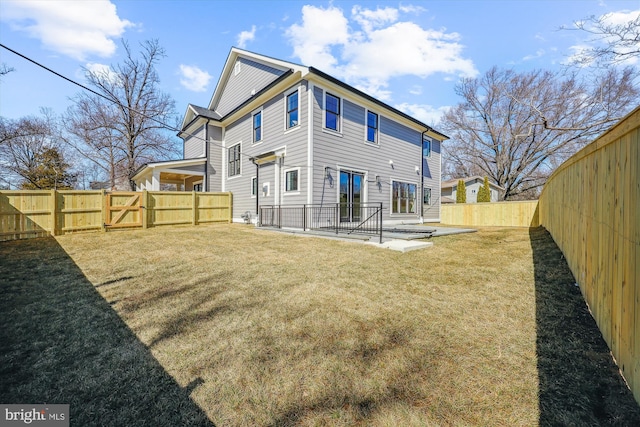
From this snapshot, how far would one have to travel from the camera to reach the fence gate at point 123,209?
10.2 meters

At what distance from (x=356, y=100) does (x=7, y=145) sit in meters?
30.5

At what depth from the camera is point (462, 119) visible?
25547mm

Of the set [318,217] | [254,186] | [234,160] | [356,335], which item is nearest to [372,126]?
[318,217]

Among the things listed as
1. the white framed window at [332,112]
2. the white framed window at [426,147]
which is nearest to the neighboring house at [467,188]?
the white framed window at [426,147]

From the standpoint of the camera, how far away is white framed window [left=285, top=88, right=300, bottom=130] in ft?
33.4

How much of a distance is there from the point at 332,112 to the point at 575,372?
32.6 feet

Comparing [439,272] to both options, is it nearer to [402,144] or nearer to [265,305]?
[265,305]

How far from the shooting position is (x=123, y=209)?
10500 millimetres

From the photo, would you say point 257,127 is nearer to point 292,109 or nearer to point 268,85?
point 268,85

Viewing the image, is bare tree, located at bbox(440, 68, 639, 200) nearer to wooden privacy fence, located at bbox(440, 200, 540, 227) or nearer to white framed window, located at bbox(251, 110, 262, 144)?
wooden privacy fence, located at bbox(440, 200, 540, 227)

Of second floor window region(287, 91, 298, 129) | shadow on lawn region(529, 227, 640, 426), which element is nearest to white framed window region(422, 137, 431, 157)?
second floor window region(287, 91, 298, 129)

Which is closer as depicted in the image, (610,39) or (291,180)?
(610,39)

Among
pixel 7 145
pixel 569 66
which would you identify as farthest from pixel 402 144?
pixel 7 145

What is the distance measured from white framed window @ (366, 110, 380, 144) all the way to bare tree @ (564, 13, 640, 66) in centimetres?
725
